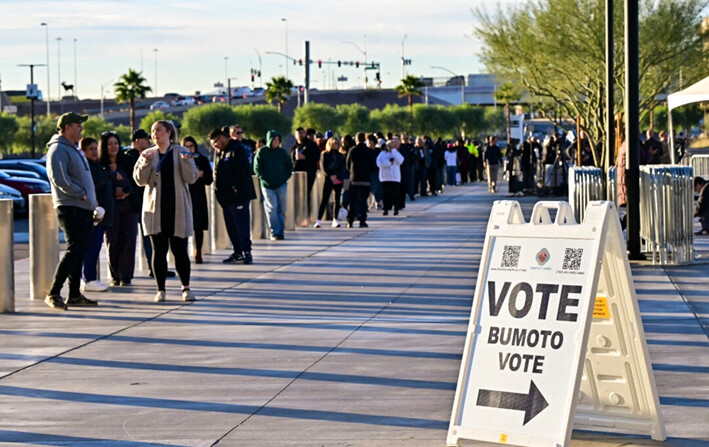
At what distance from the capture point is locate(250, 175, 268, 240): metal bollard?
2167 centimetres

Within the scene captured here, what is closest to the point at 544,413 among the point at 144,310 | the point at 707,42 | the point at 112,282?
the point at 144,310

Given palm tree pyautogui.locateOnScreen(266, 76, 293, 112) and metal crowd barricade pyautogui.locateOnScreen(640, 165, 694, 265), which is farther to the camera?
palm tree pyautogui.locateOnScreen(266, 76, 293, 112)

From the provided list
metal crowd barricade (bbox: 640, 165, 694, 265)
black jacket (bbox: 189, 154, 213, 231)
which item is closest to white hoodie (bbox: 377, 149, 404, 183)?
black jacket (bbox: 189, 154, 213, 231)

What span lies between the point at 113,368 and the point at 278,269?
7.24 m

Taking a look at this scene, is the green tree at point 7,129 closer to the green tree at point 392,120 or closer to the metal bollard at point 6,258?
the green tree at point 392,120

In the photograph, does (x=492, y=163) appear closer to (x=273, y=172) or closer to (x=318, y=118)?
(x=273, y=172)

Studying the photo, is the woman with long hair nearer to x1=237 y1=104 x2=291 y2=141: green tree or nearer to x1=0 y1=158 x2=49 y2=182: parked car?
x1=0 y1=158 x2=49 y2=182: parked car

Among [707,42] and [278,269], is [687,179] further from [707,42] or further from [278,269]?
[707,42]

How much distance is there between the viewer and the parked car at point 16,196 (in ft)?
110

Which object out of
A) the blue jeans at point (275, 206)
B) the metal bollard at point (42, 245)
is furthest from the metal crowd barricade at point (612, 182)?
the metal bollard at point (42, 245)

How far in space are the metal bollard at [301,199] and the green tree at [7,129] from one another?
8026 cm

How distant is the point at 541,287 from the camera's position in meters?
6.61

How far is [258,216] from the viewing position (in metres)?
21.7

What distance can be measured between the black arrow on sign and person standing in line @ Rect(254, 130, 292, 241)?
1377 centimetres
